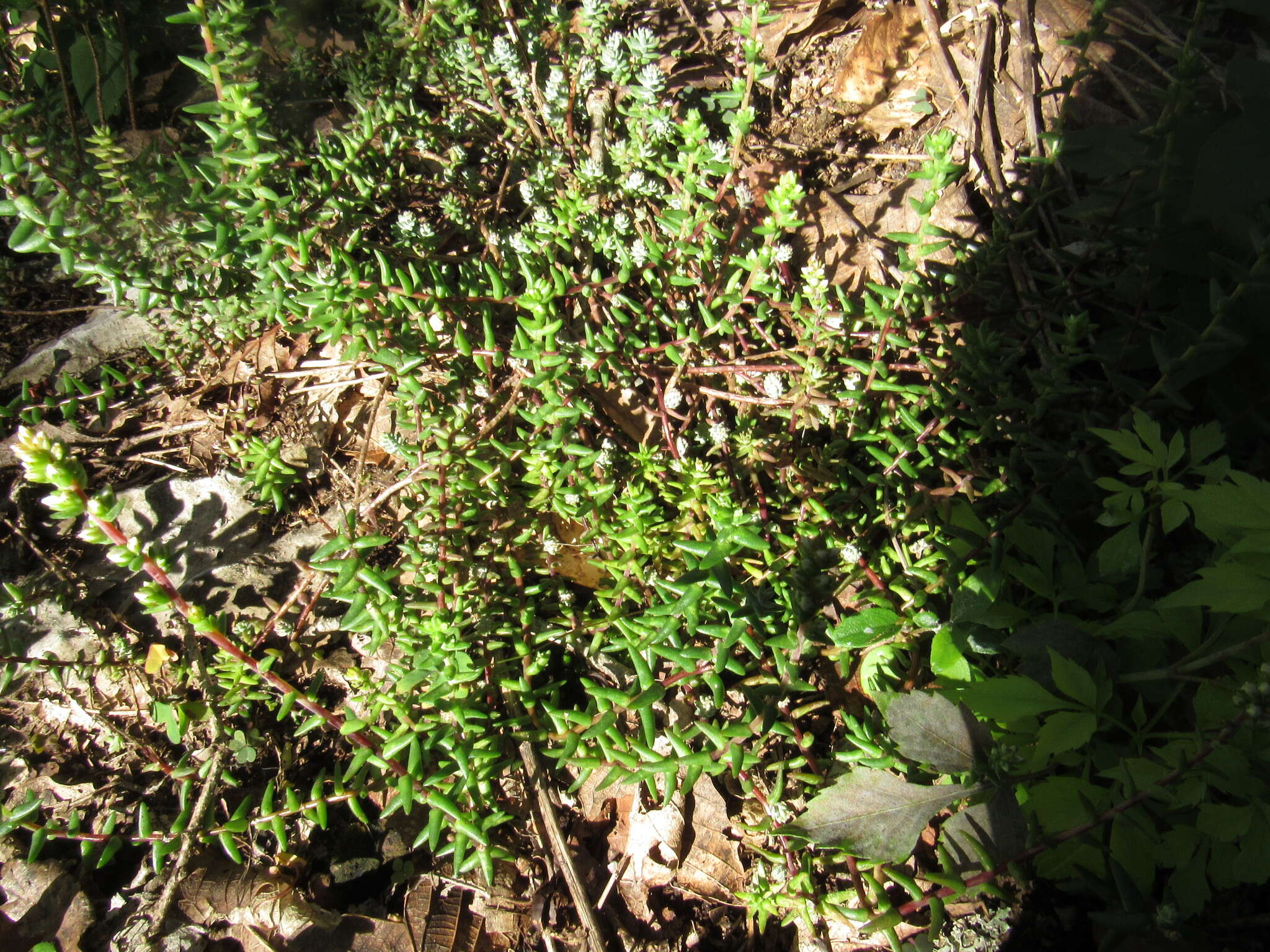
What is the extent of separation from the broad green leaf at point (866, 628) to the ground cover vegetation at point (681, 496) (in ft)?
0.05

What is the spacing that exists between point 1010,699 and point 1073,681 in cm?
19

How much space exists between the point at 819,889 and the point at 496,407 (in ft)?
7.30

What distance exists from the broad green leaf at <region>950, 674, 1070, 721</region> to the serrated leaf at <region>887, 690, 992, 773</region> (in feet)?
0.29

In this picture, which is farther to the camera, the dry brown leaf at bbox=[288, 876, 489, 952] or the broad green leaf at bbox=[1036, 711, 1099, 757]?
the dry brown leaf at bbox=[288, 876, 489, 952]

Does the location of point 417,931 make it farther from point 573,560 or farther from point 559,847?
point 573,560

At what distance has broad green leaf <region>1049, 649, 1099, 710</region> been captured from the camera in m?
2.23

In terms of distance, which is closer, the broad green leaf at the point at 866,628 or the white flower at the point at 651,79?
the broad green leaf at the point at 866,628

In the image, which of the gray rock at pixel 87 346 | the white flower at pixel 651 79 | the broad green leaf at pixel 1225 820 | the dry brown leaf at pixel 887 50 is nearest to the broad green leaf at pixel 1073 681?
the broad green leaf at pixel 1225 820

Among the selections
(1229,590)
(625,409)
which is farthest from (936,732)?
(625,409)

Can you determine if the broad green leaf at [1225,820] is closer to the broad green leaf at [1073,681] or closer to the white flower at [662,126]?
the broad green leaf at [1073,681]

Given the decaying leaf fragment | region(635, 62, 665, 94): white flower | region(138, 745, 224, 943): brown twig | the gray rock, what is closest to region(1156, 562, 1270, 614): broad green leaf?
region(635, 62, 665, 94): white flower

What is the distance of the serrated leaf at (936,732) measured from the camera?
2.40m

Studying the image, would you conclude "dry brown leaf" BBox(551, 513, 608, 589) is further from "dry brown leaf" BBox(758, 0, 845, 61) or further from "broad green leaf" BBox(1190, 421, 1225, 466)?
"dry brown leaf" BBox(758, 0, 845, 61)

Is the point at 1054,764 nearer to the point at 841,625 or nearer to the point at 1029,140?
the point at 841,625
